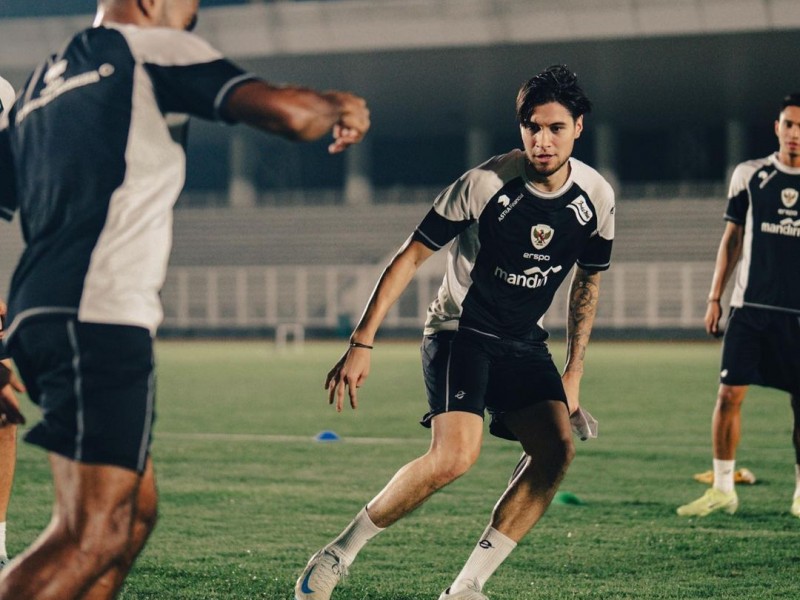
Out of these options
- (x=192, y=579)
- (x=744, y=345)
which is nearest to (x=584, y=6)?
(x=744, y=345)

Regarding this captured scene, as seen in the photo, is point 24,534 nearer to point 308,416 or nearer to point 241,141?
point 308,416

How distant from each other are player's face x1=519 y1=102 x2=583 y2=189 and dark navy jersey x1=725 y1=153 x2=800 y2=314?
2.50 m

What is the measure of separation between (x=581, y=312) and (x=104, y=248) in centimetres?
272

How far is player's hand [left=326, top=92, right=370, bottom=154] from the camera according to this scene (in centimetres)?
328

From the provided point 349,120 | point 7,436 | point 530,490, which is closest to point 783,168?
point 530,490

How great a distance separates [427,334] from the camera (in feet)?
17.9

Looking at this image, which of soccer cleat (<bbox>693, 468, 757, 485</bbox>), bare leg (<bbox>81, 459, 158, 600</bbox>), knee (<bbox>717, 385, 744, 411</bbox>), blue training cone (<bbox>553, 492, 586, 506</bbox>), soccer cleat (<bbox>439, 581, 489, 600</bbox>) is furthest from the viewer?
soccer cleat (<bbox>693, 468, 757, 485</bbox>)

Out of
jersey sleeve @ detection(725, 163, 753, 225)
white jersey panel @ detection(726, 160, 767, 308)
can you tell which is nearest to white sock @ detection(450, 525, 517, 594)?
white jersey panel @ detection(726, 160, 767, 308)

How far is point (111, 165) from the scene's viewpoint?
328cm

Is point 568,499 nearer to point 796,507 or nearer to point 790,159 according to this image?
point 796,507

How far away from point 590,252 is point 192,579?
6.99 ft

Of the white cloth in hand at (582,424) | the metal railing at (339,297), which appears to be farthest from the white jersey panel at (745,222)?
the metal railing at (339,297)

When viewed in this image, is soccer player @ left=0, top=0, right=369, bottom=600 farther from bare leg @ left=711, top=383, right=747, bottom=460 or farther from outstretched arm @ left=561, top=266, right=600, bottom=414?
bare leg @ left=711, top=383, right=747, bottom=460

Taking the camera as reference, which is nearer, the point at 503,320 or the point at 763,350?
the point at 503,320
